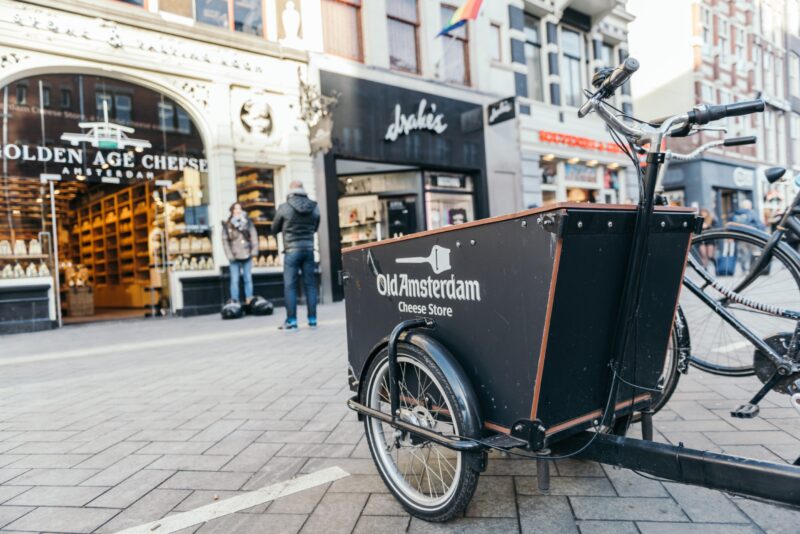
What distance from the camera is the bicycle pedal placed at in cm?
273

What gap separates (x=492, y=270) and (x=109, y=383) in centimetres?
419

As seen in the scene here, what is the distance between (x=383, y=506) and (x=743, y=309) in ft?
7.55

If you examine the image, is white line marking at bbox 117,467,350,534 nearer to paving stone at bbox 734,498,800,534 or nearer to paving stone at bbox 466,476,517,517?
paving stone at bbox 466,476,517,517

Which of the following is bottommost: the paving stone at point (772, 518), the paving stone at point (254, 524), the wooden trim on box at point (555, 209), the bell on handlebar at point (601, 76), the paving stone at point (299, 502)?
the paving stone at point (772, 518)

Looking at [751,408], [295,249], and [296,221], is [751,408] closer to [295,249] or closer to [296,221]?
[295,249]

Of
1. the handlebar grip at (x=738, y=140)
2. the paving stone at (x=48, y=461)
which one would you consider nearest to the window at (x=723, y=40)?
the handlebar grip at (x=738, y=140)

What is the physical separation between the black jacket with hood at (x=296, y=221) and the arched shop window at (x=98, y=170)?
407 cm

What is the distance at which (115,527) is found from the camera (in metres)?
2.02

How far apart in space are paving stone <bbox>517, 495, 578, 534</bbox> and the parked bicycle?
2.83ft

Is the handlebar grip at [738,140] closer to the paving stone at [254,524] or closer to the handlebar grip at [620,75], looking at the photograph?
the handlebar grip at [620,75]

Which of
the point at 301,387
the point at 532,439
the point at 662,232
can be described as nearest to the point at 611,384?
the point at 532,439

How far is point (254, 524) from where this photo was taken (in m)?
1.98

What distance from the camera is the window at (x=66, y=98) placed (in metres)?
9.12

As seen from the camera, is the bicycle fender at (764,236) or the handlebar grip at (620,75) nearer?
the handlebar grip at (620,75)
